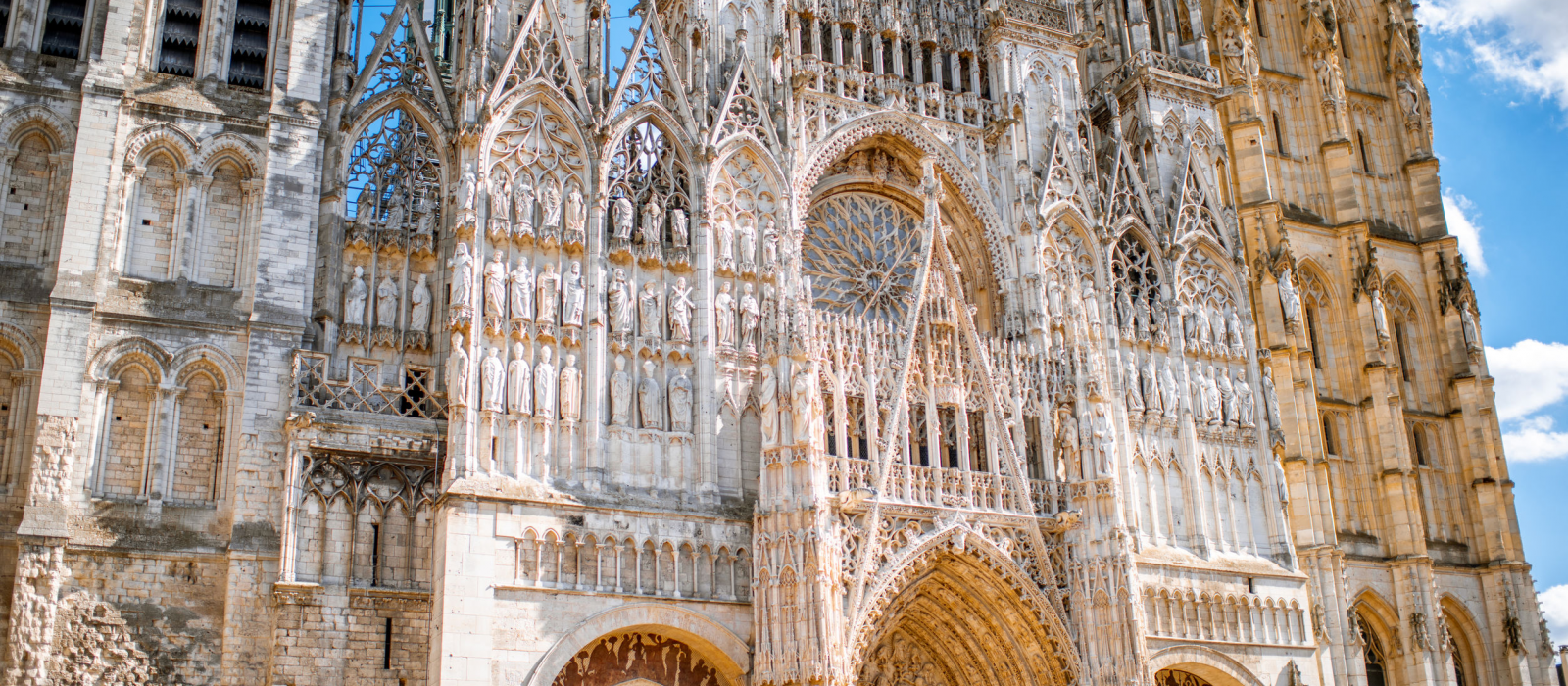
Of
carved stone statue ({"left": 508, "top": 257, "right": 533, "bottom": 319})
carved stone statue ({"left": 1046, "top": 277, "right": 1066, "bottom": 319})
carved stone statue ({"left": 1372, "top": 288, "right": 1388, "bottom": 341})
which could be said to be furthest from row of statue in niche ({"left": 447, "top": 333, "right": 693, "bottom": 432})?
carved stone statue ({"left": 1372, "top": 288, "right": 1388, "bottom": 341})

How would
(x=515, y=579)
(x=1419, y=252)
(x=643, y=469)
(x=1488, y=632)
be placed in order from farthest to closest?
(x=1419, y=252) < (x=1488, y=632) < (x=643, y=469) < (x=515, y=579)

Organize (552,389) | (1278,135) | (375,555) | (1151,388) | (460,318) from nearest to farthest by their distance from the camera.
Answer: (375,555) → (460,318) → (552,389) → (1151,388) → (1278,135)

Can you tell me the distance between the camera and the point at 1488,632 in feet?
107

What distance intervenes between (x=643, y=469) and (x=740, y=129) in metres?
6.95

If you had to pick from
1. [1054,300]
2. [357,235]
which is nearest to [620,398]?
[357,235]

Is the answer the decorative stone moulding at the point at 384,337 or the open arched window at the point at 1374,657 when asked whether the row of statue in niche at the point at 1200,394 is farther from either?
the decorative stone moulding at the point at 384,337

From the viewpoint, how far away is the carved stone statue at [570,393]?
76.5 feet

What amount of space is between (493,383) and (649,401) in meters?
2.75

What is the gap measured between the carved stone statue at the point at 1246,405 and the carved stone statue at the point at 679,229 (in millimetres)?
12277

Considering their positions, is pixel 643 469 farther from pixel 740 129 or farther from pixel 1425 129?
pixel 1425 129

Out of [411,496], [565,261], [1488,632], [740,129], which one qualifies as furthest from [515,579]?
[1488,632]

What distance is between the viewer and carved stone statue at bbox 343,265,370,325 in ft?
76.4

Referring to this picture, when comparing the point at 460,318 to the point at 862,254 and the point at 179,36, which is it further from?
the point at 862,254

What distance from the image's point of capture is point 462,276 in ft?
75.4
